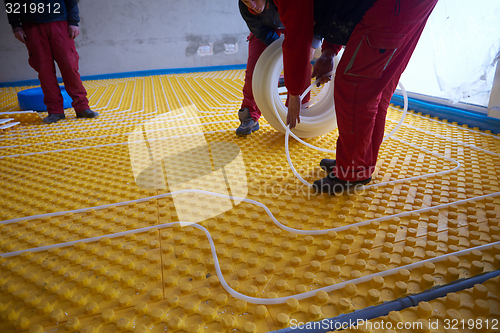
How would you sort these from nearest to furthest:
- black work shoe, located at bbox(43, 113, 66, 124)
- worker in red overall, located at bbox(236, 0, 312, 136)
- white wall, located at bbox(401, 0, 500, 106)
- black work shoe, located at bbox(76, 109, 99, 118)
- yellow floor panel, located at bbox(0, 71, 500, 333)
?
yellow floor panel, located at bbox(0, 71, 500, 333)
worker in red overall, located at bbox(236, 0, 312, 136)
white wall, located at bbox(401, 0, 500, 106)
black work shoe, located at bbox(43, 113, 66, 124)
black work shoe, located at bbox(76, 109, 99, 118)

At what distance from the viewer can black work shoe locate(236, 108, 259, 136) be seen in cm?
251

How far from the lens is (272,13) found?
6.94ft

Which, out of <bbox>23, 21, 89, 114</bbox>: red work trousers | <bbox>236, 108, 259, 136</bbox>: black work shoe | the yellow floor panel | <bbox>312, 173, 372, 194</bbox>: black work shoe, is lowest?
the yellow floor panel

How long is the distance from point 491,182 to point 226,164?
1625 millimetres

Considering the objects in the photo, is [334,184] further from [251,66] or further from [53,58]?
[53,58]

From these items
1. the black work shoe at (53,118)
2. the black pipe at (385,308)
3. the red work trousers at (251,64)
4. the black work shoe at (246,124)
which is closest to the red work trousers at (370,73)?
the black pipe at (385,308)

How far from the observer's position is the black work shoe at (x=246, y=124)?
2512 millimetres

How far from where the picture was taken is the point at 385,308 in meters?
0.92

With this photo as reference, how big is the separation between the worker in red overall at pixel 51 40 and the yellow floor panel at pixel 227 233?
1.12 meters

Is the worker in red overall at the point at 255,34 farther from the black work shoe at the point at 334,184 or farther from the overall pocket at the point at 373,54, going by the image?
the black work shoe at the point at 334,184

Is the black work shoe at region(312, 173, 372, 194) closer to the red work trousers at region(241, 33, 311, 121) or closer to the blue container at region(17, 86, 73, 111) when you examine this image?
the red work trousers at region(241, 33, 311, 121)

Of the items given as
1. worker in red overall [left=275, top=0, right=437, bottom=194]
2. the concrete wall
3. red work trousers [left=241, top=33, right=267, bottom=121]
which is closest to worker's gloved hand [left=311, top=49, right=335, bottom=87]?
worker in red overall [left=275, top=0, right=437, bottom=194]

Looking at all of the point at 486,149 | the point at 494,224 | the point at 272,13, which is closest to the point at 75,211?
the point at 272,13

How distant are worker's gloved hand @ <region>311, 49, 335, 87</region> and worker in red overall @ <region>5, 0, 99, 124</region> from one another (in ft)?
9.17
